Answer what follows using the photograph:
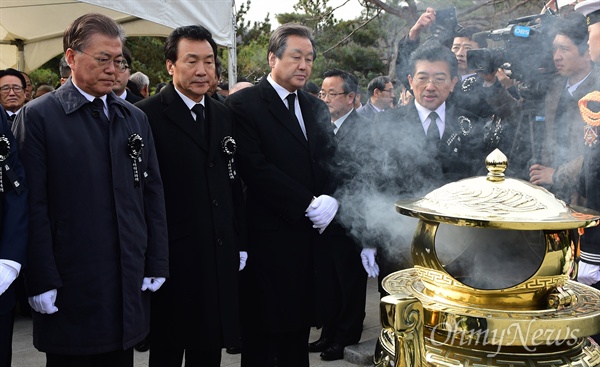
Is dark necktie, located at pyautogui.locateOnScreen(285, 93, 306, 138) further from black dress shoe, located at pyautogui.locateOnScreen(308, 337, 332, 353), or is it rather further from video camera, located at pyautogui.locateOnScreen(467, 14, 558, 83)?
black dress shoe, located at pyautogui.locateOnScreen(308, 337, 332, 353)

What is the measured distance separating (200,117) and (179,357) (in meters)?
1.20

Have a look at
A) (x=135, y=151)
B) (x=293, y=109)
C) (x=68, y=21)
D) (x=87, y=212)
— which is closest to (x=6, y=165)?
(x=87, y=212)

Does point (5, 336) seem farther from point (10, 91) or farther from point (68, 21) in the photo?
point (68, 21)

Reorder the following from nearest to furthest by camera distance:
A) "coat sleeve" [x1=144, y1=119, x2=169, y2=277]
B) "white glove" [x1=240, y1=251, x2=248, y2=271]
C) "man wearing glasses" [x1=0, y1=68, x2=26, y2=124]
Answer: "coat sleeve" [x1=144, y1=119, x2=169, y2=277] → "white glove" [x1=240, y1=251, x2=248, y2=271] → "man wearing glasses" [x1=0, y1=68, x2=26, y2=124]

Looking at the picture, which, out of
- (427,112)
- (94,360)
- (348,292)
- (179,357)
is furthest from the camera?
(348,292)

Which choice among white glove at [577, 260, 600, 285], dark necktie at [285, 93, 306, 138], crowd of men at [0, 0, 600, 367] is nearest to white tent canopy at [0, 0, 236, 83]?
crowd of men at [0, 0, 600, 367]

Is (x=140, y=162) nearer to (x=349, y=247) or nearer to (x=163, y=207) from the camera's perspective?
(x=163, y=207)

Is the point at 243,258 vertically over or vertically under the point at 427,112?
under

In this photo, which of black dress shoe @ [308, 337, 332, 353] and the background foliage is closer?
black dress shoe @ [308, 337, 332, 353]

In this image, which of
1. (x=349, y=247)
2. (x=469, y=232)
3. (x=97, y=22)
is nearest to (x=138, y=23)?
(x=349, y=247)

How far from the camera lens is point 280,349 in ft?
10.9

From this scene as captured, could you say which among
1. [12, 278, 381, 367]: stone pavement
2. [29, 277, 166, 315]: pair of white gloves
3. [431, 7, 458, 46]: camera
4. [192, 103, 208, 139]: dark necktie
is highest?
[431, 7, 458, 46]: camera

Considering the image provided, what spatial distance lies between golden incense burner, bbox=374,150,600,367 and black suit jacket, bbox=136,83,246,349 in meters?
1.41

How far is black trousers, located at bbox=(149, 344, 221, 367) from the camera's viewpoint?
9.66ft
